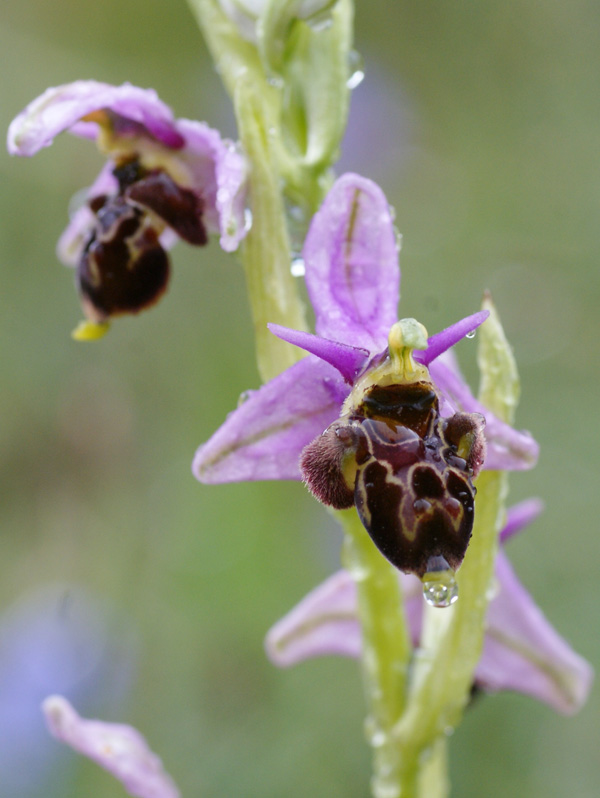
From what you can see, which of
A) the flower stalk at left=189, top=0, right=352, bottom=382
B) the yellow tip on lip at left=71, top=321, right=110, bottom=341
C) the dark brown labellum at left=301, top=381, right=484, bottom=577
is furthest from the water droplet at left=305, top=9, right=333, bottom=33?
the dark brown labellum at left=301, top=381, right=484, bottom=577

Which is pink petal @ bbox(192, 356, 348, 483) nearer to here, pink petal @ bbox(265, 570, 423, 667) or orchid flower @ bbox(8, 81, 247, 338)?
orchid flower @ bbox(8, 81, 247, 338)

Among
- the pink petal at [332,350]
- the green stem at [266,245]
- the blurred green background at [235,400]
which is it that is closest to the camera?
the pink petal at [332,350]

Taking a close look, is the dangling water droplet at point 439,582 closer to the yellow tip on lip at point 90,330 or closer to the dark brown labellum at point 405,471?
the dark brown labellum at point 405,471

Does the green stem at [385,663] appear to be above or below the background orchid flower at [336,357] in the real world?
below

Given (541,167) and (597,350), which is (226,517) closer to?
(597,350)

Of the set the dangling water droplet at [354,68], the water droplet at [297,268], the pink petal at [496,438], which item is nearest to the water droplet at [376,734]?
the pink petal at [496,438]

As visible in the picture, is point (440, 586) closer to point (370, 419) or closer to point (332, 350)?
point (370, 419)

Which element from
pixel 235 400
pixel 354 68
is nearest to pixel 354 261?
pixel 354 68
